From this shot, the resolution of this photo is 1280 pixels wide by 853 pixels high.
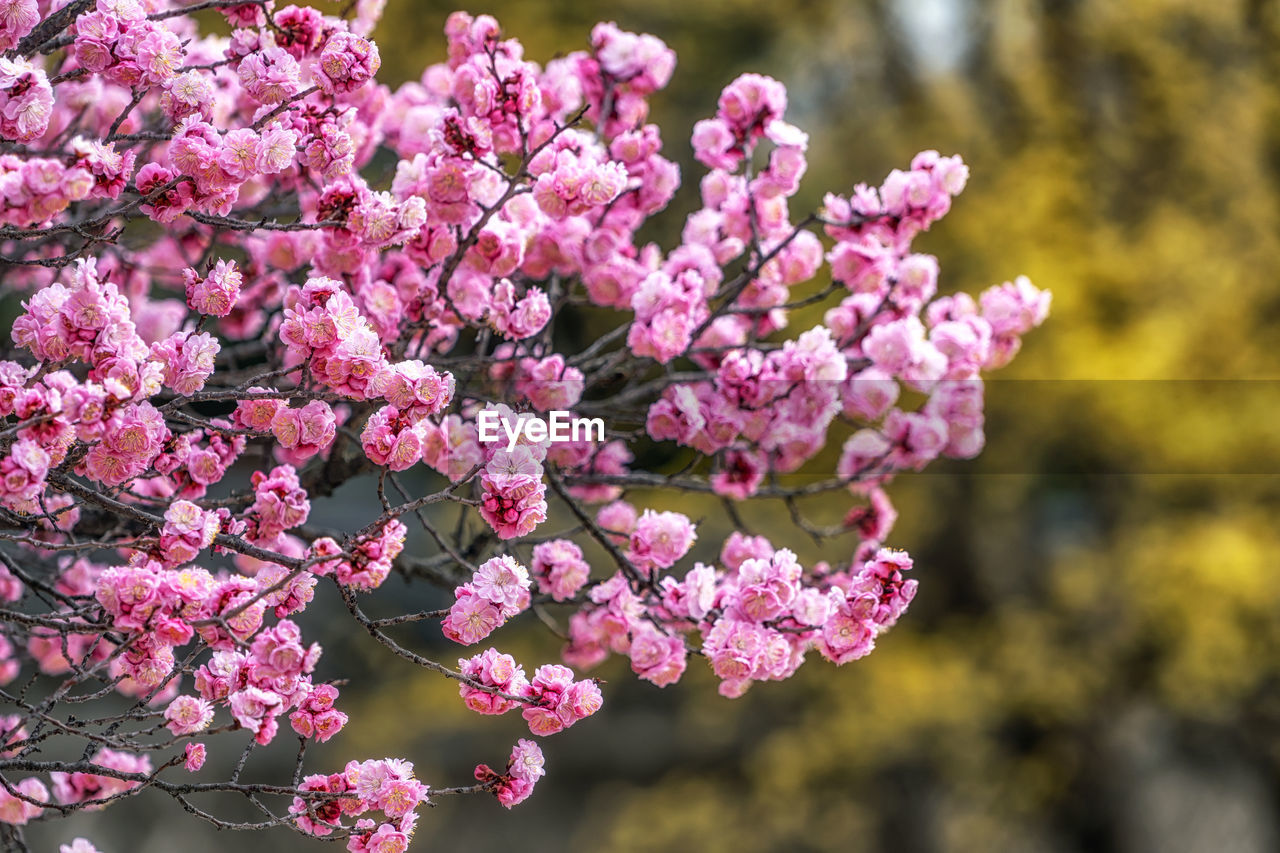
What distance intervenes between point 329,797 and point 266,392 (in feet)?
1.54

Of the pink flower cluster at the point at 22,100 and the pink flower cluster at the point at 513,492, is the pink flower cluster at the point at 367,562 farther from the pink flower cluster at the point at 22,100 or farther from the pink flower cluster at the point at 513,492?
the pink flower cluster at the point at 22,100

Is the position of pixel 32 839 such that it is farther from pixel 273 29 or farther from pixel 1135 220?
pixel 1135 220

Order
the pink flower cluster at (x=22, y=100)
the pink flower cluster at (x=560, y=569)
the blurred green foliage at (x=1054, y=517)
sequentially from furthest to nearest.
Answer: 1. the blurred green foliage at (x=1054, y=517)
2. the pink flower cluster at (x=560, y=569)
3. the pink flower cluster at (x=22, y=100)

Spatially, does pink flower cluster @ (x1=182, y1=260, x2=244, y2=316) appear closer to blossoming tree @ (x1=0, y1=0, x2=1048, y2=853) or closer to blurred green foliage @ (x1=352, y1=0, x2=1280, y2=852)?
blossoming tree @ (x1=0, y1=0, x2=1048, y2=853)

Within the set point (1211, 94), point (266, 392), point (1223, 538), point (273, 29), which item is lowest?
point (266, 392)

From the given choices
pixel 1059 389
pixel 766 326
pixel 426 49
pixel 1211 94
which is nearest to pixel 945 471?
pixel 1059 389

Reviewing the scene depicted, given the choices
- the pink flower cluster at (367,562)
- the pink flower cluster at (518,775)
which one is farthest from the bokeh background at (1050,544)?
the pink flower cluster at (367,562)

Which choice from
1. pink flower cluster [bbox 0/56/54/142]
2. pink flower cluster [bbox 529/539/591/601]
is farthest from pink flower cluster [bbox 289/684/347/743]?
pink flower cluster [bbox 0/56/54/142]

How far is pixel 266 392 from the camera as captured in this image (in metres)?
1.36

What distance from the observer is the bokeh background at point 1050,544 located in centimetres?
553

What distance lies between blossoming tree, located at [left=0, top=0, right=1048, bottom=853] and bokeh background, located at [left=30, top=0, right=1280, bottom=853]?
3810mm

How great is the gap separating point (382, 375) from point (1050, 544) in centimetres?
554

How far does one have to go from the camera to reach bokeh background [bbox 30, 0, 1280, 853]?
5.53 metres

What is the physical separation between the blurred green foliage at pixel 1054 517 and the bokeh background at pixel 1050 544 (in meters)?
0.01
